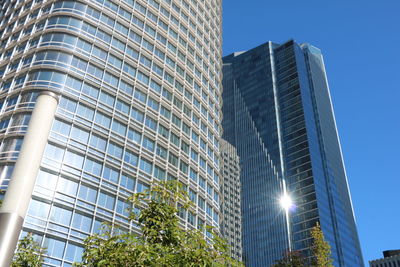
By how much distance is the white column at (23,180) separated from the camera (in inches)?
309

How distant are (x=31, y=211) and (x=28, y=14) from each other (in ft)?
108

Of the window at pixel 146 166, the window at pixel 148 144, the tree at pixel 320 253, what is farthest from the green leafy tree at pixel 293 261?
the window at pixel 148 144

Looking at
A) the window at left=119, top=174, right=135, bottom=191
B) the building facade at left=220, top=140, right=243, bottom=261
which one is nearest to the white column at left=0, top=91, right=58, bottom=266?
the window at left=119, top=174, right=135, bottom=191

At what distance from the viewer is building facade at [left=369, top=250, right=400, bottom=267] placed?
178 m

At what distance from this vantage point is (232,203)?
173500 millimetres

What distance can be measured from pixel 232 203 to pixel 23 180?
168021mm

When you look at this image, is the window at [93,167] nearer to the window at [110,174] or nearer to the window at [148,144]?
the window at [110,174]

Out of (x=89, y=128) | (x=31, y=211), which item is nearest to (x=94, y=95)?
(x=89, y=128)

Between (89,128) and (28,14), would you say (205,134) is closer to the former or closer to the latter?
(89,128)

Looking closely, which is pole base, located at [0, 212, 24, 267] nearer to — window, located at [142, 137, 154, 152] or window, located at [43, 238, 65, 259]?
window, located at [43, 238, 65, 259]

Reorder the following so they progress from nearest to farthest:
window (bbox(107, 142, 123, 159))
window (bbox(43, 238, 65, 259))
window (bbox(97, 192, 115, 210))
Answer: window (bbox(43, 238, 65, 259)), window (bbox(97, 192, 115, 210)), window (bbox(107, 142, 123, 159))

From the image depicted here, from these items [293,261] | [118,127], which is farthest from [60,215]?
[293,261]

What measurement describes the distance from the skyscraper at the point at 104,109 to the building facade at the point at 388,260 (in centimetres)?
13525

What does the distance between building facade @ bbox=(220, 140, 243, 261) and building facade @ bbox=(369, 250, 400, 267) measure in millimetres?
58585
